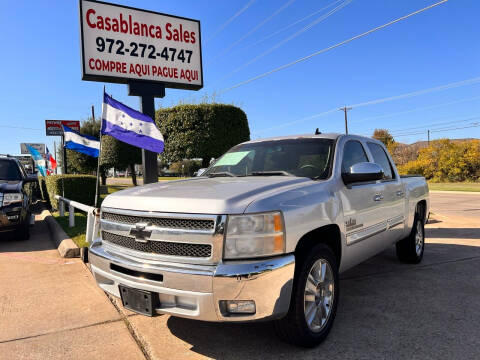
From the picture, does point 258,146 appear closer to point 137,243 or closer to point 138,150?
point 137,243

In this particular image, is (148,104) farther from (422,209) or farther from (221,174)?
(422,209)

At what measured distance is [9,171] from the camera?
7973 mm

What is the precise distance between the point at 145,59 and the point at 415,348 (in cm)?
781

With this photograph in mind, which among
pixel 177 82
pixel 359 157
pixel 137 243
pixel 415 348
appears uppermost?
pixel 177 82

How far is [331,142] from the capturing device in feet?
12.6

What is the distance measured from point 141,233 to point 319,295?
4.94ft

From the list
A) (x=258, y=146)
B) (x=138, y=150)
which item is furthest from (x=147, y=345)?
(x=138, y=150)

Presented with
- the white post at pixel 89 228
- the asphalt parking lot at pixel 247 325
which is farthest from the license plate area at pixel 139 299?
the white post at pixel 89 228

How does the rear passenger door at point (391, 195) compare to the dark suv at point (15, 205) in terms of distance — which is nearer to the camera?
the rear passenger door at point (391, 195)

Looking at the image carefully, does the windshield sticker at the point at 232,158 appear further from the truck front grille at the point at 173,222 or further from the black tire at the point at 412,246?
the black tire at the point at 412,246

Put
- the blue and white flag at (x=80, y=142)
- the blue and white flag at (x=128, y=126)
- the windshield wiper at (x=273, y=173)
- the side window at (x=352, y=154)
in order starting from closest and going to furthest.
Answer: the windshield wiper at (x=273, y=173)
the side window at (x=352, y=154)
the blue and white flag at (x=128, y=126)
the blue and white flag at (x=80, y=142)

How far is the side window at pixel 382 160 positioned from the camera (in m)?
4.58

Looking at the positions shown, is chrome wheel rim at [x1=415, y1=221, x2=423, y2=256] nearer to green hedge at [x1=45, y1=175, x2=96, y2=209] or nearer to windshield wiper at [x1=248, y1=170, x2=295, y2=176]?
windshield wiper at [x1=248, y1=170, x2=295, y2=176]

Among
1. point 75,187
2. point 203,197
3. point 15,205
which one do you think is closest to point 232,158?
point 203,197
